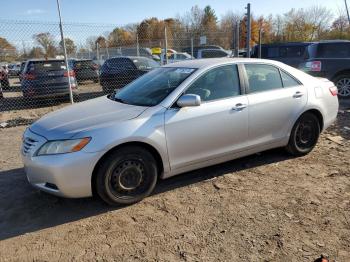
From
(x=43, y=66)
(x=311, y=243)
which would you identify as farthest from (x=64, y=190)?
(x=43, y=66)

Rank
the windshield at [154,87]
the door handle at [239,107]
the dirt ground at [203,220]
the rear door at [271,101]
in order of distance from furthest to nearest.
A: 1. the rear door at [271,101]
2. the door handle at [239,107]
3. the windshield at [154,87]
4. the dirt ground at [203,220]

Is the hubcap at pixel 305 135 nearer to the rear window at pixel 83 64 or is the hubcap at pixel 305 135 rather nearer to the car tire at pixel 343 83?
the car tire at pixel 343 83

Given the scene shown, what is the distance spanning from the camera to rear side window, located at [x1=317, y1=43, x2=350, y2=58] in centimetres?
1043

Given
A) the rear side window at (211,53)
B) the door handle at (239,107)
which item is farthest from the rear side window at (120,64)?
the door handle at (239,107)

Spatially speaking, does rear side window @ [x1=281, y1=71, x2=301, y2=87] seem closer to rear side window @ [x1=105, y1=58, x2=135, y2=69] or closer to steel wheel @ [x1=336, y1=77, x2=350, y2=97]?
steel wheel @ [x1=336, y1=77, x2=350, y2=97]

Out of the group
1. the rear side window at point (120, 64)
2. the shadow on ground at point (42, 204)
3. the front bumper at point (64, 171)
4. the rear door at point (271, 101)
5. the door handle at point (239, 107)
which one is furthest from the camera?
the rear side window at point (120, 64)

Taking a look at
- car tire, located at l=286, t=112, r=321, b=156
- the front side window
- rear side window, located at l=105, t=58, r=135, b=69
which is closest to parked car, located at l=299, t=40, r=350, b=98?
car tire, located at l=286, t=112, r=321, b=156

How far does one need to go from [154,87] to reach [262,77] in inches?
59.8

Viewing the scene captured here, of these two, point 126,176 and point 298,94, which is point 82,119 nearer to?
point 126,176

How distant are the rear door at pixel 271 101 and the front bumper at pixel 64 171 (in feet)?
7.14

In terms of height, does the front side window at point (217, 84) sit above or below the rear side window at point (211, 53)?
above

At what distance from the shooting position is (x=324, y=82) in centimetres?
568

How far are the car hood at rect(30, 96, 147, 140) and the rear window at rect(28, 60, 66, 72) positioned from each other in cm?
759

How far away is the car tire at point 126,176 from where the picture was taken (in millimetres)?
3865
